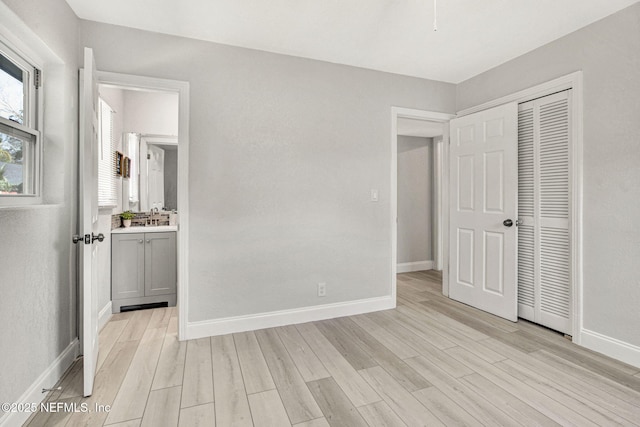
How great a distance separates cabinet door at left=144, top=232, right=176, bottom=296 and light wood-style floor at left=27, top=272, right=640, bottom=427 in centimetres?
47

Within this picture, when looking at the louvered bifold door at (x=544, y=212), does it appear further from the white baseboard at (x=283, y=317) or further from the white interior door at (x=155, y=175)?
the white interior door at (x=155, y=175)

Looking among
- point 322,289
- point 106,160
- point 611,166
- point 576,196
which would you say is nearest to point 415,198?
point 576,196

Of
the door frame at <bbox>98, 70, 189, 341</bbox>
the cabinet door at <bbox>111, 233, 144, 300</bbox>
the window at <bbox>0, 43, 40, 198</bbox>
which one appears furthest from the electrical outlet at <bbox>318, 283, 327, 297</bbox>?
the window at <bbox>0, 43, 40, 198</bbox>

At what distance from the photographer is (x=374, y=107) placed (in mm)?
3244

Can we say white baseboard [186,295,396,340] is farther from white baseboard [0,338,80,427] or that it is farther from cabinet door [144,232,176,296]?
cabinet door [144,232,176,296]

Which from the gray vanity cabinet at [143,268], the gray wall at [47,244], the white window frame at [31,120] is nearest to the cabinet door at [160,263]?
the gray vanity cabinet at [143,268]

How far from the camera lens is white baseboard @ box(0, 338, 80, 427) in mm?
1510

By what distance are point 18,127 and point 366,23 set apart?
7.75ft

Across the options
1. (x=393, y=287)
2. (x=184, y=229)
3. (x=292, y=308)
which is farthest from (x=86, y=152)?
(x=393, y=287)

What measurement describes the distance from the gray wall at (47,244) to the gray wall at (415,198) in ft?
14.0

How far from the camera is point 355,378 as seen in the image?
6.70 ft

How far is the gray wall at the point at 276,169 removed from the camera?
2.63 m

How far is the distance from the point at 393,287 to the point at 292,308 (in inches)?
44.9

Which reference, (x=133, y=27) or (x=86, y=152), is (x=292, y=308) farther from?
(x=133, y=27)
